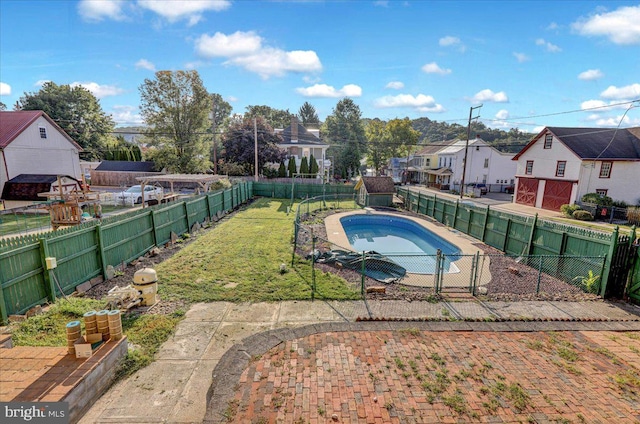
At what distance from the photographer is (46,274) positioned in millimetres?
7871

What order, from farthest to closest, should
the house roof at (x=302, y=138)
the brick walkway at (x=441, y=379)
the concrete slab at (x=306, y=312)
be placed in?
the house roof at (x=302, y=138), the concrete slab at (x=306, y=312), the brick walkway at (x=441, y=379)

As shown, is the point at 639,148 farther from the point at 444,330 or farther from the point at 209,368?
the point at 209,368

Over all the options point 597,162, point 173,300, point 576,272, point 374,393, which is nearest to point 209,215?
point 173,300

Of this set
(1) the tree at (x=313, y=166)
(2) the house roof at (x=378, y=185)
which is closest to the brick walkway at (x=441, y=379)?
(2) the house roof at (x=378, y=185)

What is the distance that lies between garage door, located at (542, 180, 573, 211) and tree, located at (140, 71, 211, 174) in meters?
35.4

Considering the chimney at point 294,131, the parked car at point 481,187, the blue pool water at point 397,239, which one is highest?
the chimney at point 294,131

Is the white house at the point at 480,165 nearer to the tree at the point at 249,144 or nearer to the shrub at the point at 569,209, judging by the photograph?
the shrub at the point at 569,209

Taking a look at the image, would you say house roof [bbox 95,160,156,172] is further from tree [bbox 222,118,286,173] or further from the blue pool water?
the blue pool water

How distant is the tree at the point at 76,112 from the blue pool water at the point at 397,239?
134ft

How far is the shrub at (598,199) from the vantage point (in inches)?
1001

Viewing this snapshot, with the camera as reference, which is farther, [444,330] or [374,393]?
[444,330]

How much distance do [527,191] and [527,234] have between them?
22511 millimetres

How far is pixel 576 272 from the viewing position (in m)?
10.7

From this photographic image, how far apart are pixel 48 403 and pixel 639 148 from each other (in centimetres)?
4072
